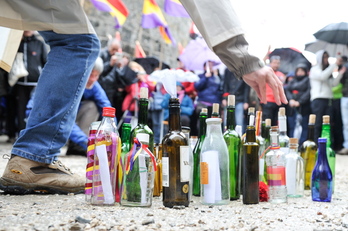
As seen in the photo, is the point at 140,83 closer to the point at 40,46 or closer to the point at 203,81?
the point at 203,81

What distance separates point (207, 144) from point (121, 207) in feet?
1.75

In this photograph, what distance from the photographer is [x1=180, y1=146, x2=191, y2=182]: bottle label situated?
5.93 feet

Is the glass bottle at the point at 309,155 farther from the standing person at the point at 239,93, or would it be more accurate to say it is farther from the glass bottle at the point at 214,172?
the standing person at the point at 239,93

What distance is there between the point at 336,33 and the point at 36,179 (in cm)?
721

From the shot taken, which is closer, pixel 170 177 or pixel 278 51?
pixel 170 177

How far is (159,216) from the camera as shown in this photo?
5.33ft

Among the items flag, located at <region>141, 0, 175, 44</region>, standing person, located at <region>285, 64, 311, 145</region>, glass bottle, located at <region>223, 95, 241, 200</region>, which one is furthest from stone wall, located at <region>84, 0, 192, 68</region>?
glass bottle, located at <region>223, 95, 241, 200</region>

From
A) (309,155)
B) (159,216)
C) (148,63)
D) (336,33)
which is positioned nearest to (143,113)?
(159,216)

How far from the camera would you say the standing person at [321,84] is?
280 inches

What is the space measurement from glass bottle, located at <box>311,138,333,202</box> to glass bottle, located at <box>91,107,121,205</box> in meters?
1.17

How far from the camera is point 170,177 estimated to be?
5.93ft

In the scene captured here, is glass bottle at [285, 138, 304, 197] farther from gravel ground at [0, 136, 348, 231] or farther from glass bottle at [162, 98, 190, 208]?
glass bottle at [162, 98, 190, 208]

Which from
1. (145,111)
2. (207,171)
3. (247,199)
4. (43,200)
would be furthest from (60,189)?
(247,199)

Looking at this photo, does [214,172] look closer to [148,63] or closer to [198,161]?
[198,161]
